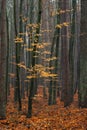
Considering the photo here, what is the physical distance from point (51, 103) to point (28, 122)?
711cm

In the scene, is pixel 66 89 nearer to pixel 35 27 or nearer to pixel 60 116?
pixel 60 116

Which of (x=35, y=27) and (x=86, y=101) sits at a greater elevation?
(x=35, y=27)

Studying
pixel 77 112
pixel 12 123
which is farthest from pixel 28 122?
pixel 77 112

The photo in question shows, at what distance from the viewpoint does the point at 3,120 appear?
12484mm

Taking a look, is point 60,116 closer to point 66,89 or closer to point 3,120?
point 3,120

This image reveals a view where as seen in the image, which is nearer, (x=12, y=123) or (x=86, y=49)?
(x=12, y=123)

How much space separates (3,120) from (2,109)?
0.52m

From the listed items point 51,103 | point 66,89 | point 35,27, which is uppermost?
point 35,27

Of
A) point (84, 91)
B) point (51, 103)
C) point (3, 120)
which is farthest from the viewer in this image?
point (51, 103)

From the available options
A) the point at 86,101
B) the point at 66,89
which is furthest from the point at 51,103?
the point at 86,101

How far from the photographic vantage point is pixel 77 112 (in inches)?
521

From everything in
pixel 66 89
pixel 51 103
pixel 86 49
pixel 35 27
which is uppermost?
pixel 35 27

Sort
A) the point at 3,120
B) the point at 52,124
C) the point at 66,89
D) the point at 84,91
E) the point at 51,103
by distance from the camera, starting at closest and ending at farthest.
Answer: the point at 52,124, the point at 3,120, the point at 84,91, the point at 66,89, the point at 51,103

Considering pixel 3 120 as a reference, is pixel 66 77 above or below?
above
